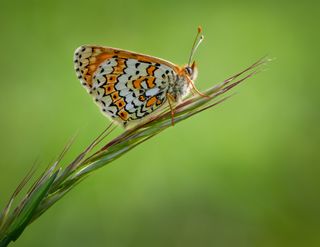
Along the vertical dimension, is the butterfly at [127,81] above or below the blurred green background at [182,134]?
above

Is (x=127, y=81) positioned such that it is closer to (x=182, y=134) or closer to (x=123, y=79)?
(x=123, y=79)

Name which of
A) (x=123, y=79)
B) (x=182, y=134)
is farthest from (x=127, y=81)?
(x=182, y=134)

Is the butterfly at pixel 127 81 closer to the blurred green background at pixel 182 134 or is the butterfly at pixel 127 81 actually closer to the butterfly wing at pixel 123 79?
the butterfly wing at pixel 123 79

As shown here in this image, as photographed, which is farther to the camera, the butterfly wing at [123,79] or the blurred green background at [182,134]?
the blurred green background at [182,134]

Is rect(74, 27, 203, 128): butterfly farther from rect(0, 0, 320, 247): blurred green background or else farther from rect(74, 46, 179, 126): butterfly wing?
rect(0, 0, 320, 247): blurred green background

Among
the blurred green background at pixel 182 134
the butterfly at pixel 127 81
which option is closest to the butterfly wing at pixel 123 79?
the butterfly at pixel 127 81

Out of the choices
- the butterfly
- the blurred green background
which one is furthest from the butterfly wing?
the blurred green background
